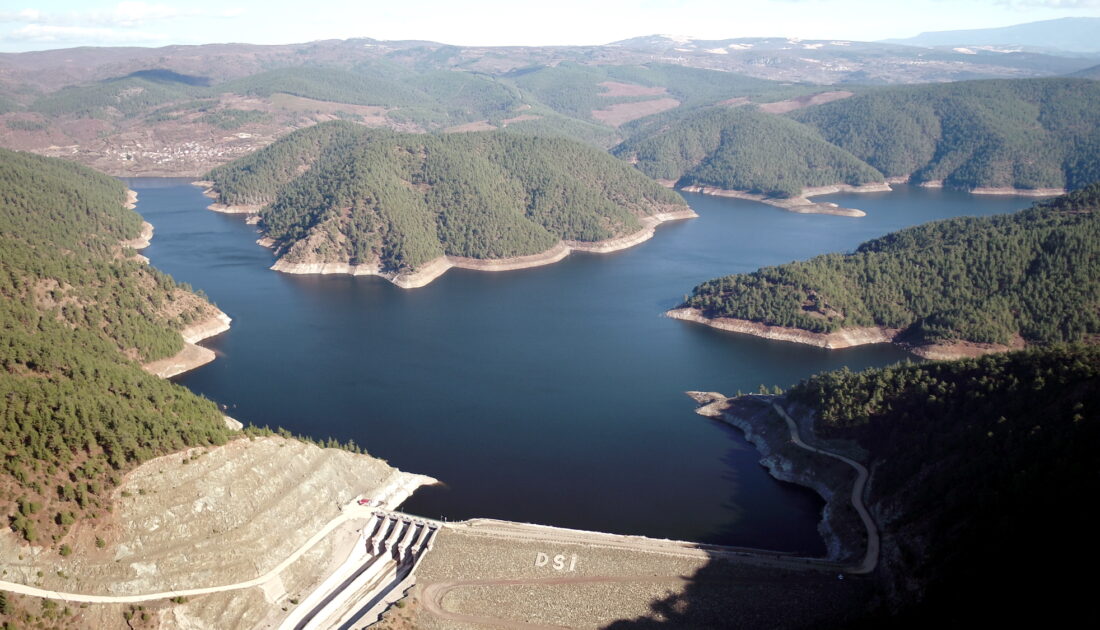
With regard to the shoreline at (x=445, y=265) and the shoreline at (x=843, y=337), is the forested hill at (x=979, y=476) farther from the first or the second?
the shoreline at (x=445, y=265)

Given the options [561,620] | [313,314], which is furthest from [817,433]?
[313,314]

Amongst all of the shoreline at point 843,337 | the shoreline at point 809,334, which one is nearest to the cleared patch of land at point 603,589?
the shoreline at point 843,337

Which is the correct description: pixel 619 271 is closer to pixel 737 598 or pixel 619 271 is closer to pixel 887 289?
pixel 887 289

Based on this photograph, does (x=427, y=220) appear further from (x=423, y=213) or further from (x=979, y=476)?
(x=979, y=476)

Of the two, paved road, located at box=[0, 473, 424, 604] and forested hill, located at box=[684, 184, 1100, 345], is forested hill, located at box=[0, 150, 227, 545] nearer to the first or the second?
paved road, located at box=[0, 473, 424, 604]

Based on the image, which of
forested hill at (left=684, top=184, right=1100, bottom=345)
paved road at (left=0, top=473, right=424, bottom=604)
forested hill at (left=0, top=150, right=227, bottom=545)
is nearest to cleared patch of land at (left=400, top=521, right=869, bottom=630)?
paved road at (left=0, top=473, right=424, bottom=604)

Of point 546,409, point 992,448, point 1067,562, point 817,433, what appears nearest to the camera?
point 1067,562

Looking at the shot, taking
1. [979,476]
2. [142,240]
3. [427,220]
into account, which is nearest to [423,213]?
[427,220]
